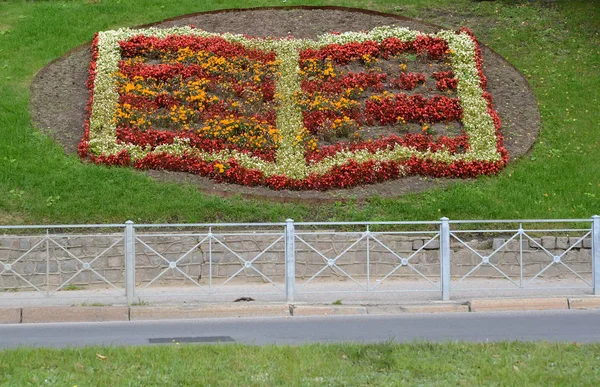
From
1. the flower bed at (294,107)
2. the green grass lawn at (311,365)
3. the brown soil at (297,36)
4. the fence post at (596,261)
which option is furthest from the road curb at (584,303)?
the flower bed at (294,107)

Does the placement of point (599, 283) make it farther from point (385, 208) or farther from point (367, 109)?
point (367, 109)

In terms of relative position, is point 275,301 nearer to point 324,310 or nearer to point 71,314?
point 324,310

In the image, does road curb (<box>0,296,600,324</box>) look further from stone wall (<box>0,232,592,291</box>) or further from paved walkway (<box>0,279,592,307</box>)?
stone wall (<box>0,232,592,291</box>)

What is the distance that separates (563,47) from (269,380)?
616 inches

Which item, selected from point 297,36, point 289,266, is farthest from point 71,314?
point 297,36

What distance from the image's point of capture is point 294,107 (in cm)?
1778

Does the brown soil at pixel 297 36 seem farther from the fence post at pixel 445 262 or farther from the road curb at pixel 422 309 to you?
the road curb at pixel 422 309

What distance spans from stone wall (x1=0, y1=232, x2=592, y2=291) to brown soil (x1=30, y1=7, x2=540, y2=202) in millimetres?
1979

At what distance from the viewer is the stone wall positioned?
12523 millimetres

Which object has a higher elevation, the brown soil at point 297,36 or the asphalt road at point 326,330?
the brown soil at point 297,36

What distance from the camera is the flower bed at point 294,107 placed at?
51.6 ft

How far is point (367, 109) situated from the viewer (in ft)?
57.7

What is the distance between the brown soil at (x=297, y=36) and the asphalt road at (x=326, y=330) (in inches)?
178

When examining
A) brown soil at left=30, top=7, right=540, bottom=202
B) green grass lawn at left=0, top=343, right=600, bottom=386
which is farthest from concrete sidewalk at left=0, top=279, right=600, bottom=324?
brown soil at left=30, top=7, right=540, bottom=202
